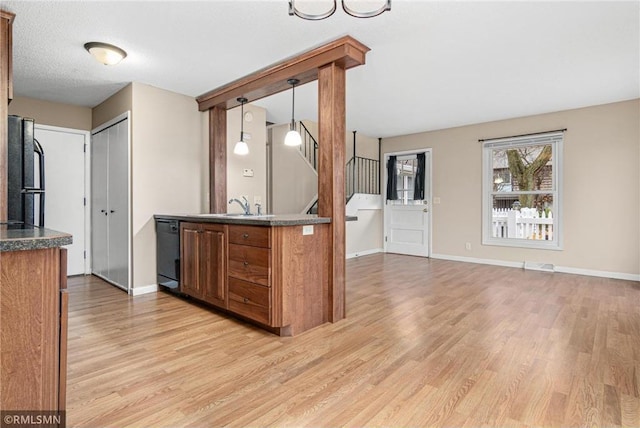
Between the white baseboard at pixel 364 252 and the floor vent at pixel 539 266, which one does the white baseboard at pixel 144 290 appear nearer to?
the white baseboard at pixel 364 252

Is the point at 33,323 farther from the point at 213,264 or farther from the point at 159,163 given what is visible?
the point at 159,163

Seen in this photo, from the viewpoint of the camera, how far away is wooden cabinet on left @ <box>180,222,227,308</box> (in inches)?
118

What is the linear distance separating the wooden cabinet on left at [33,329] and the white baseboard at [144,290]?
2.74m

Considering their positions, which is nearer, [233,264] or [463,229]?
[233,264]

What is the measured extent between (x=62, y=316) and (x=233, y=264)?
1.65m

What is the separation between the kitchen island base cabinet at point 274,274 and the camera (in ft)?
8.36

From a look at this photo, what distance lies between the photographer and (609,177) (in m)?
4.71

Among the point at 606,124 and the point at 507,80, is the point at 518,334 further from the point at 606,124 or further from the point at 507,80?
the point at 606,124

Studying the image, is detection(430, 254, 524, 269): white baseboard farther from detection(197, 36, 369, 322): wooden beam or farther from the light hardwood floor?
detection(197, 36, 369, 322): wooden beam

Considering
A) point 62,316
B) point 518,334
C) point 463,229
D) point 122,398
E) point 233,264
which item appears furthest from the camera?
point 463,229

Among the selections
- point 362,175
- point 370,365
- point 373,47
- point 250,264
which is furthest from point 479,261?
point 250,264

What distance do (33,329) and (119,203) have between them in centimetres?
317

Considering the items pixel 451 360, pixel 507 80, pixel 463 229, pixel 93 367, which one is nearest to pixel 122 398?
pixel 93 367

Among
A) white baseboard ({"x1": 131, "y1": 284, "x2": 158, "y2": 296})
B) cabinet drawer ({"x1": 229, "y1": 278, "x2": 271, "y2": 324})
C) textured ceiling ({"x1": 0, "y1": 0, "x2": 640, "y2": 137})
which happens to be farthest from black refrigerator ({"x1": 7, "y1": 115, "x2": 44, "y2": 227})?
cabinet drawer ({"x1": 229, "y1": 278, "x2": 271, "y2": 324})
